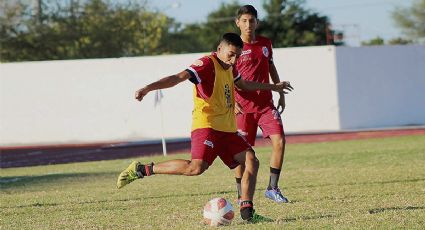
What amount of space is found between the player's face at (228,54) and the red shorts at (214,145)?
684 mm

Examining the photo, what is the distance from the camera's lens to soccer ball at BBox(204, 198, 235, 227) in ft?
27.6

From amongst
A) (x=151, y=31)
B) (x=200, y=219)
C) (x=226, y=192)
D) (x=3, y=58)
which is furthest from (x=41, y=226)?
(x=151, y=31)

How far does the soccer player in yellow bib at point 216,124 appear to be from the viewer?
8.65 m

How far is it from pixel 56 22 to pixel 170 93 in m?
16.0

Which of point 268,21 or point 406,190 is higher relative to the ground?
point 268,21

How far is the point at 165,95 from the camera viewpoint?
34.8 metres

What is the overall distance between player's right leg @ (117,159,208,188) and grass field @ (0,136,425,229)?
487mm

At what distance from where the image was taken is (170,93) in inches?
1369

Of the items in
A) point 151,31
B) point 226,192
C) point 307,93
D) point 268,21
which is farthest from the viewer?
point 268,21

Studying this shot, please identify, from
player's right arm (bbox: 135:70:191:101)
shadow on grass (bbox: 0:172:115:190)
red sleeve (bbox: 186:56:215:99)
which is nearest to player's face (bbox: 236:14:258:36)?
red sleeve (bbox: 186:56:215:99)

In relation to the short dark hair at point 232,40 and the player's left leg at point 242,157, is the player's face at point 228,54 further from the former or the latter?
the player's left leg at point 242,157

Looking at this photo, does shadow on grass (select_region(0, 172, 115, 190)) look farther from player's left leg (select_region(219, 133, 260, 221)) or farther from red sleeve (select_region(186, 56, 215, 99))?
red sleeve (select_region(186, 56, 215, 99))

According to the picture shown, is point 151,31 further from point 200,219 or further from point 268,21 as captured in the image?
point 200,219

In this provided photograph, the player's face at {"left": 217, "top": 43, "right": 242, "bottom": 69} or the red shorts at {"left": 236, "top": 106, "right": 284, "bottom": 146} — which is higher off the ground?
the player's face at {"left": 217, "top": 43, "right": 242, "bottom": 69}
